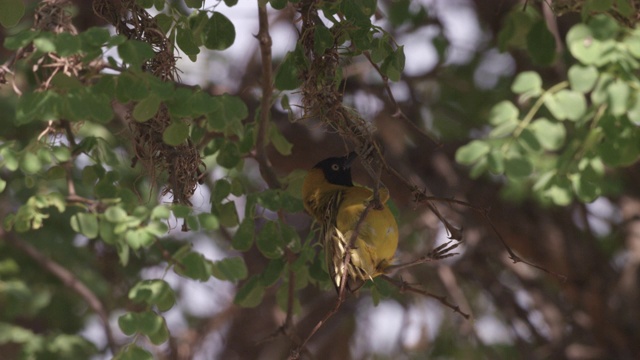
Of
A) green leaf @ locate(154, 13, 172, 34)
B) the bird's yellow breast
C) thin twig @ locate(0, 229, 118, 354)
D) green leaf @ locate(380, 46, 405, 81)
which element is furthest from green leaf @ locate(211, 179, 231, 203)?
thin twig @ locate(0, 229, 118, 354)

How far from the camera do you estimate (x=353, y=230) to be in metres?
2.86

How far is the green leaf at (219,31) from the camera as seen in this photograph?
2.83m

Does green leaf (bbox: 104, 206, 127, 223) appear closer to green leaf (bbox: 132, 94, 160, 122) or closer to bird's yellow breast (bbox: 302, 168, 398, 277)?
green leaf (bbox: 132, 94, 160, 122)

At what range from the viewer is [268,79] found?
298 cm

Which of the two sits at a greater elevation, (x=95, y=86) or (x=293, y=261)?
(x=95, y=86)

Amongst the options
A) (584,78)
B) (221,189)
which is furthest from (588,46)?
(221,189)

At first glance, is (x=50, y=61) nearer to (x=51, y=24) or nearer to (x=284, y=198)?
(x=51, y=24)

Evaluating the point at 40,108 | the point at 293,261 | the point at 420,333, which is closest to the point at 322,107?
the point at 293,261

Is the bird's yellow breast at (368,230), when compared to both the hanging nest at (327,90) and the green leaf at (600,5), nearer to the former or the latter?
the hanging nest at (327,90)

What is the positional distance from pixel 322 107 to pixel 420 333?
122 inches

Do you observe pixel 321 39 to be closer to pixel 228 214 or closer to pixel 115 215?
pixel 228 214

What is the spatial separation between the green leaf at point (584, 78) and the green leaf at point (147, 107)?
126 cm

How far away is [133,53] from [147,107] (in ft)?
0.55

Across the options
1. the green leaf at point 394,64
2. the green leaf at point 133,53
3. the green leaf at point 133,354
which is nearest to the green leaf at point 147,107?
Answer: the green leaf at point 133,53
